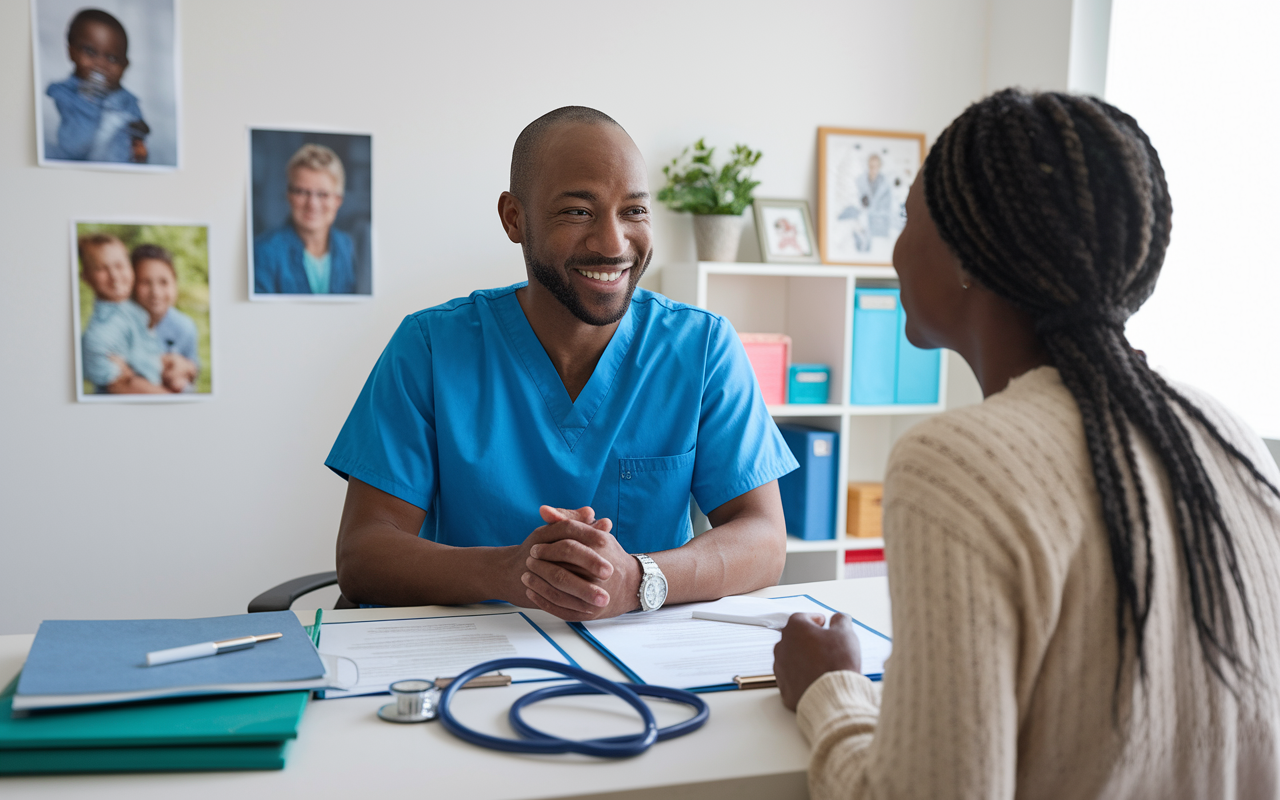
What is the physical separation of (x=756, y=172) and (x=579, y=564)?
6.58ft

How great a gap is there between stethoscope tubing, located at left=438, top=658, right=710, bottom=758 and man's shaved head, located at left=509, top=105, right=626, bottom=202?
0.92 m

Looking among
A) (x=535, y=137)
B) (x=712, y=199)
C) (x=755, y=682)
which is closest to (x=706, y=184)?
(x=712, y=199)

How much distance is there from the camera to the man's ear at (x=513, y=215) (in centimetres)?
169

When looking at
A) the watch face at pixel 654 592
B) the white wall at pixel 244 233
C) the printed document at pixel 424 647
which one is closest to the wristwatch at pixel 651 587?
the watch face at pixel 654 592

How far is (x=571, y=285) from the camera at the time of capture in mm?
1599

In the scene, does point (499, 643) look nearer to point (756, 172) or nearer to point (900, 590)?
point (900, 590)

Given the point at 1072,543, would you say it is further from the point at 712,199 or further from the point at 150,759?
the point at 712,199

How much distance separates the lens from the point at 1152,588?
665 millimetres

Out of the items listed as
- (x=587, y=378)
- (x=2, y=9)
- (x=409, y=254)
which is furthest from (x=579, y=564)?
(x=2, y=9)

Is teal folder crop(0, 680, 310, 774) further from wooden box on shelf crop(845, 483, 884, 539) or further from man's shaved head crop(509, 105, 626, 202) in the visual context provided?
wooden box on shelf crop(845, 483, 884, 539)

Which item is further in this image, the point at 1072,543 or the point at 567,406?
the point at 567,406

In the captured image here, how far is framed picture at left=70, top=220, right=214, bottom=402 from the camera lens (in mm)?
2393

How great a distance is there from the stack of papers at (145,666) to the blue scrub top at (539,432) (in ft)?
1.57

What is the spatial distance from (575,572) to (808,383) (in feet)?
5.79
